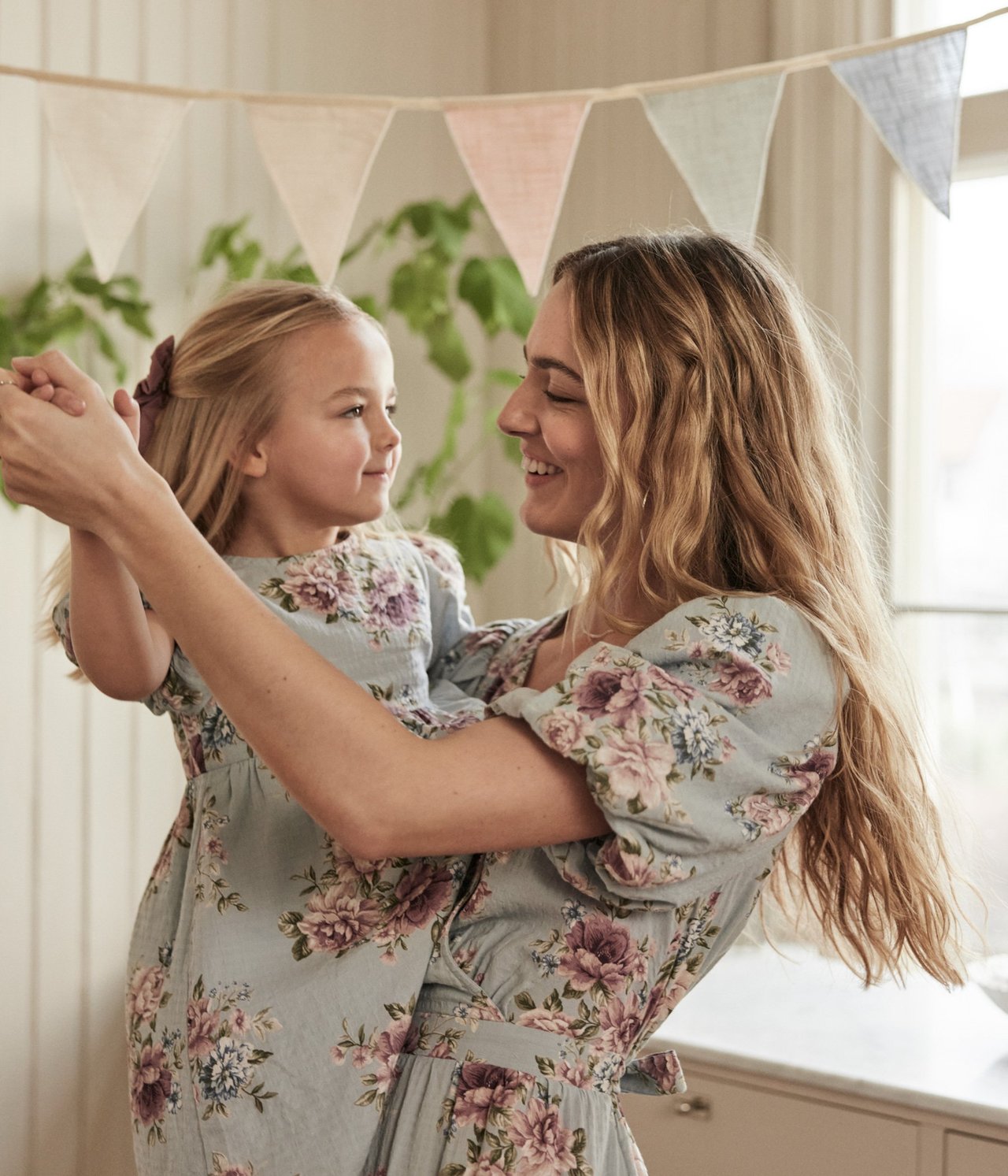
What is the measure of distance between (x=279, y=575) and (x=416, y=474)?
3.89ft

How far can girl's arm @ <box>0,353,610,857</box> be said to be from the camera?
36.9 inches

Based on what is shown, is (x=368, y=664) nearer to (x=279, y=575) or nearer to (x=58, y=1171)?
(x=279, y=575)

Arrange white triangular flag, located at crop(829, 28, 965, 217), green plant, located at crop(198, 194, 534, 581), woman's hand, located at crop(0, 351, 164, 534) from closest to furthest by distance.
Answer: woman's hand, located at crop(0, 351, 164, 534), white triangular flag, located at crop(829, 28, 965, 217), green plant, located at crop(198, 194, 534, 581)

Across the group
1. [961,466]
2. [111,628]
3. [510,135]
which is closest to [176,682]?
[111,628]

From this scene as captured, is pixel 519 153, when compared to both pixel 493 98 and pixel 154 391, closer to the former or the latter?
pixel 493 98

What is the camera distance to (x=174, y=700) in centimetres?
125

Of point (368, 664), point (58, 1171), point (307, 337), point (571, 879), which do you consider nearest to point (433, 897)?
point (571, 879)

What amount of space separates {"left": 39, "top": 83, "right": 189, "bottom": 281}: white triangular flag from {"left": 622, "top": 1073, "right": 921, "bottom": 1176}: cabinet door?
133cm

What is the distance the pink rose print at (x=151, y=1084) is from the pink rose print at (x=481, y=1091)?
0.92ft

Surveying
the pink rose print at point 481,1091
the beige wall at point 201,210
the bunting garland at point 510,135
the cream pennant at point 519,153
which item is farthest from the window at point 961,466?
the pink rose print at point 481,1091

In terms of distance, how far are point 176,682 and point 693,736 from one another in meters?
0.51

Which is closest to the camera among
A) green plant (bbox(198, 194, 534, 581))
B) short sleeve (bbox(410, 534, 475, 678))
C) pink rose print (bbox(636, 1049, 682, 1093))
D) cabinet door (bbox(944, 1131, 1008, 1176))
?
pink rose print (bbox(636, 1049, 682, 1093))

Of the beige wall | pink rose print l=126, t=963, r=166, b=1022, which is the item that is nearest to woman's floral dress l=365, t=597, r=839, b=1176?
pink rose print l=126, t=963, r=166, b=1022

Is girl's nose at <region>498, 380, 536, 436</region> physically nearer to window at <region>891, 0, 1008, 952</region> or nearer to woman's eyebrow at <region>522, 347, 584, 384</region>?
woman's eyebrow at <region>522, 347, 584, 384</region>
